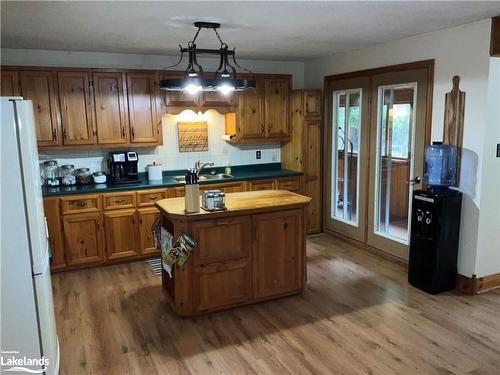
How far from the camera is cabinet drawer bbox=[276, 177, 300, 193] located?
536 centimetres

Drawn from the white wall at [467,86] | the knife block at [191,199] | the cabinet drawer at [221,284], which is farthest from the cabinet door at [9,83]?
the white wall at [467,86]

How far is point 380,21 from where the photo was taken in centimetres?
334

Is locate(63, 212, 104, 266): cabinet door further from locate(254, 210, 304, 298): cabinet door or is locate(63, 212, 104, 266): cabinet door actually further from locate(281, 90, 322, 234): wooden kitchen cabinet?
locate(281, 90, 322, 234): wooden kitchen cabinet

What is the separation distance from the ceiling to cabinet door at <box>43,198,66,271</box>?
1633 millimetres

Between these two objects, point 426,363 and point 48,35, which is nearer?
point 426,363

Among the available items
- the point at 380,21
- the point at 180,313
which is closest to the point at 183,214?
the point at 180,313

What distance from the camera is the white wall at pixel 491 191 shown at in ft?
11.3

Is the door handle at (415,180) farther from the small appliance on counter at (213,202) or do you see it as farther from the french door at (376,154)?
the small appliance on counter at (213,202)

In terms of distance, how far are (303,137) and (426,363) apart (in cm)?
330

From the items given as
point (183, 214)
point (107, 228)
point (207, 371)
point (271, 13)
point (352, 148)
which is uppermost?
point (271, 13)

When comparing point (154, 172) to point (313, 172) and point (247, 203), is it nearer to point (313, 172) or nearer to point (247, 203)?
point (247, 203)

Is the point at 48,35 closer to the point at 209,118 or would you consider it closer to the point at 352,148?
the point at 209,118

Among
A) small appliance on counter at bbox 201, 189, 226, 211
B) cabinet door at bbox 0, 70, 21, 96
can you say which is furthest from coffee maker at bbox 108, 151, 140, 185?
small appliance on counter at bbox 201, 189, 226, 211

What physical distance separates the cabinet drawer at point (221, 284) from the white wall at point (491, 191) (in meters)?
2.10
